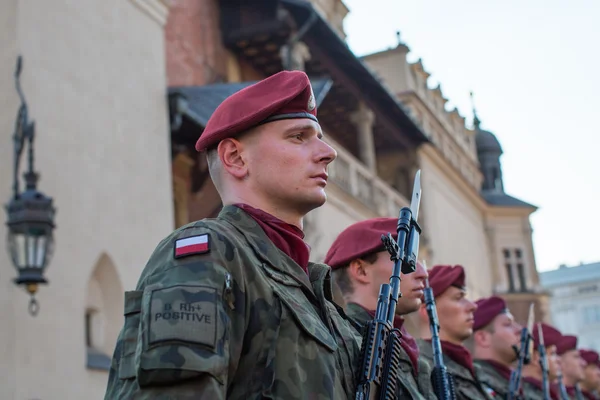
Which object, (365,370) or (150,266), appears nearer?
(150,266)

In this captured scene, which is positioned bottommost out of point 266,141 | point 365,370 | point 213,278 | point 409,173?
point 365,370

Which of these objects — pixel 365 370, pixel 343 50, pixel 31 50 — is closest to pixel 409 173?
pixel 343 50

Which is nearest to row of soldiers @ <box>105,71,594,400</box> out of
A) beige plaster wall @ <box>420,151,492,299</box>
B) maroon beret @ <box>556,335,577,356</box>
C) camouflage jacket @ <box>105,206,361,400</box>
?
camouflage jacket @ <box>105,206,361,400</box>

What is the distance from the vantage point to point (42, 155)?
8383 millimetres

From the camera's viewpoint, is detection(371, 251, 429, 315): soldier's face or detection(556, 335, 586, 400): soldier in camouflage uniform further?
detection(556, 335, 586, 400): soldier in camouflage uniform

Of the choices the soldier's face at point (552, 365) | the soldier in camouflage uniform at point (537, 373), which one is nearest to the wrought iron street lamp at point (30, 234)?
the soldier in camouflage uniform at point (537, 373)

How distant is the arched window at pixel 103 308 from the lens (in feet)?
30.3

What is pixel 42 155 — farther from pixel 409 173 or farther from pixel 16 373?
pixel 409 173

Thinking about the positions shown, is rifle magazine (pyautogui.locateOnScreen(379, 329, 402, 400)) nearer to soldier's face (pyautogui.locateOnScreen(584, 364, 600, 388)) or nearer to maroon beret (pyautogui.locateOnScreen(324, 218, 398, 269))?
maroon beret (pyautogui.locateOnScreen(324, 218, 398, 269))

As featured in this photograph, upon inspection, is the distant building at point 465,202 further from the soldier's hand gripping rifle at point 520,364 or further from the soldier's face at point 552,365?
the soldier's hand gripping rifle at point 520,364

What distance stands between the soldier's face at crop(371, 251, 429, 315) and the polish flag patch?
2101mm

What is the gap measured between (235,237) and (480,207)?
3010 centimetres

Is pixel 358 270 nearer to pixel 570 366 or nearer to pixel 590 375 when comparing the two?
pixel 570 366

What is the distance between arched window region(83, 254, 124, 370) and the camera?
30.3 feet
